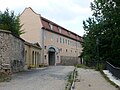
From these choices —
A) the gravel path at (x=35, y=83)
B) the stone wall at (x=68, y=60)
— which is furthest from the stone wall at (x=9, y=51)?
the stone wall at (x=68, y=60)

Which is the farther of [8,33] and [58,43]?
[58,43]

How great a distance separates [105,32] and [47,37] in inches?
914

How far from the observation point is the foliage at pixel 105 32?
1270 inches

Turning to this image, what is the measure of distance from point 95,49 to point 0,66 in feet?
63.4

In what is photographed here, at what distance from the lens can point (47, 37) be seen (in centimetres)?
5806

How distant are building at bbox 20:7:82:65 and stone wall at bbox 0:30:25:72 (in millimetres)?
25904

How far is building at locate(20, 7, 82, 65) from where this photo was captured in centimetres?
5478

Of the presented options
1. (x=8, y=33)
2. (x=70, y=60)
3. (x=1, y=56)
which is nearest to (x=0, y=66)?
(x=1, y=56)

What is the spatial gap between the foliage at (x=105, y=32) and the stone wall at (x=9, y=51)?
11444 mm

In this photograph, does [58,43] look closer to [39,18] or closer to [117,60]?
[39,18]

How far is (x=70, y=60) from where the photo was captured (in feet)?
245

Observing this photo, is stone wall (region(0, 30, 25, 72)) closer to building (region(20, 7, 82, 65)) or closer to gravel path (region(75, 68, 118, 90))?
gravel path (region(75, 68, 118, 90))

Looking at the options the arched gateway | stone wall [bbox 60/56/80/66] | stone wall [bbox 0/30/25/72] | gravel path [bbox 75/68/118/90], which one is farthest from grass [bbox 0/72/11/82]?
stone wall [bbox 60/56/80/66]

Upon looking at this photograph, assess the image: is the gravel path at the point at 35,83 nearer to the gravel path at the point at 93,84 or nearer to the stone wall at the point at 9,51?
the gravel path at the point at 93,84
